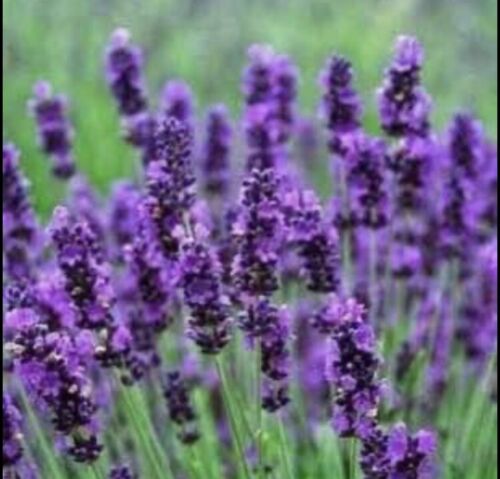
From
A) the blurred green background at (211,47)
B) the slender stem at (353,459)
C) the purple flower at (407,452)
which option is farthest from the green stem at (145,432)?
the blurred green background at (211,47)

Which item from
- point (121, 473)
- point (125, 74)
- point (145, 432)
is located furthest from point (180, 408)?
point (125, 74)

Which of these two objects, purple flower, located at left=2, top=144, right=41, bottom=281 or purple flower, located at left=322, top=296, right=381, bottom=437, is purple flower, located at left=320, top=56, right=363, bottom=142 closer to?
purple flower, located at left=2, top=144, right=41, bottom=281

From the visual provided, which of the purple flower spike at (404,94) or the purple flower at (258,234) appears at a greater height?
the purple flower spike at (404,94)

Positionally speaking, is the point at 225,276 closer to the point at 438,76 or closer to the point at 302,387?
the point at 302,387

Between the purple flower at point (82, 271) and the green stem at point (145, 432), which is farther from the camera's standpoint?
the green stem at point (145, 432)

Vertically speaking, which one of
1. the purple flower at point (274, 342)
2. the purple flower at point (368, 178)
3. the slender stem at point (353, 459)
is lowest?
the slender stem at point (353, 459)

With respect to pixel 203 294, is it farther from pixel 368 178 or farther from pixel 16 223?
pixel 16 223

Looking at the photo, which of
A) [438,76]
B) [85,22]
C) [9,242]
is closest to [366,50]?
[438,76]

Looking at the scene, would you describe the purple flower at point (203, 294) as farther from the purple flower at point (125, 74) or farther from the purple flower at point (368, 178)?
the purple flower at point (125, 74)
